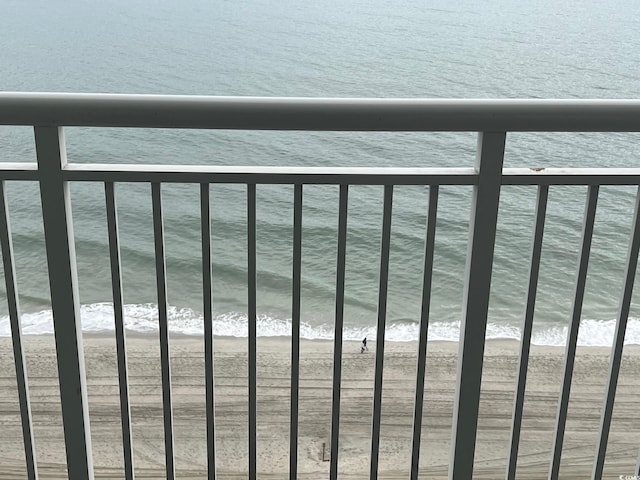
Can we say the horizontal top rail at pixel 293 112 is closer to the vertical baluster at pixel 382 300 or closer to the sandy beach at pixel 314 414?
the vertical baluster at pixel 382 300

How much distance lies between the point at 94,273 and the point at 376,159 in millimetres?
4961

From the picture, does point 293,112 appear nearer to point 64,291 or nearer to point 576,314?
point 64,291

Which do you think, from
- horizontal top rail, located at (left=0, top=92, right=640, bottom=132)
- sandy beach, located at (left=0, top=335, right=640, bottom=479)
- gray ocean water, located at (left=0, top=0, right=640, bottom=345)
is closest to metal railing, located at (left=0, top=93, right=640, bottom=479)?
horizontal top rail, located at (left=0, top=92, right=640, bottom=132)

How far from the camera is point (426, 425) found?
3.66 metres

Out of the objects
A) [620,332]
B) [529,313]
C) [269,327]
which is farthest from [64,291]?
[269,327]

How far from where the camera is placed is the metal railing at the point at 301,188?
1312 mm

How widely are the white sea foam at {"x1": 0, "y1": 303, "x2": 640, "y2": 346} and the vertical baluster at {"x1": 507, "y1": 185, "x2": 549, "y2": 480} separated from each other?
453 centimetres

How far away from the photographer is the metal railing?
1312mm

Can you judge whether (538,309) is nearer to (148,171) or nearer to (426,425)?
(426,425)

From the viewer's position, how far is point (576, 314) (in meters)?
1.56

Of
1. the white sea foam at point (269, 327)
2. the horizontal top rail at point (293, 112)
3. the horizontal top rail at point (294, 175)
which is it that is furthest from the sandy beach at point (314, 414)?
the horizontal top rail at point (293, 112)

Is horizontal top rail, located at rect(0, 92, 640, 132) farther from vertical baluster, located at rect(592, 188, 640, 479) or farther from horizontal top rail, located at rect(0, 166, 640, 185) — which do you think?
vertical baluster, located at rect(592, 188, 640, 479)

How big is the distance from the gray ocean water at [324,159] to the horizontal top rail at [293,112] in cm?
507

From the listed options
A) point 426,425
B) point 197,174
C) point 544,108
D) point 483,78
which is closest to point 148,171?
point 197,174
